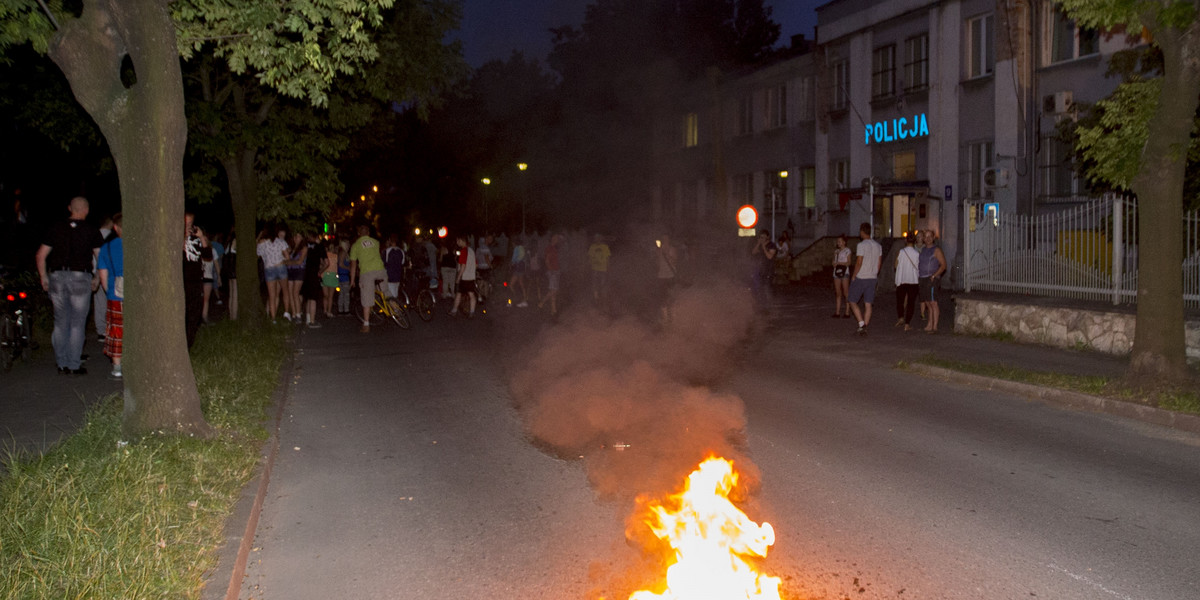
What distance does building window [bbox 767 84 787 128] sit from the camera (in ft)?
112

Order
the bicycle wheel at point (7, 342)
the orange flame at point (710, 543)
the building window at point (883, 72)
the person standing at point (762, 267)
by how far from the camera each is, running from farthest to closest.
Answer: the building window at point (883, 72), the person standing at point (762, 267), the bicycle wheel at point (7, 342), the orange flame at point (710, 543)

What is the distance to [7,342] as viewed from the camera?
1042 cm

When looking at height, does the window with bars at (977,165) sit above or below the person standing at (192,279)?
above

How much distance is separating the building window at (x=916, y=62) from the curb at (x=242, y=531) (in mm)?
23545

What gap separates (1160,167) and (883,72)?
2061cm

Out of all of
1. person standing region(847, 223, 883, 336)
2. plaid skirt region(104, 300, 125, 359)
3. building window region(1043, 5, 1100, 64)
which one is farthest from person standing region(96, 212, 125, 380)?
building window region(1043, 5, 1100, 64)

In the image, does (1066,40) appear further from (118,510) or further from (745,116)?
(118,510)

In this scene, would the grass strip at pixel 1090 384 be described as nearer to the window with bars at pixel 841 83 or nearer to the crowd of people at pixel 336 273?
the crowd of people at pixel 336 273

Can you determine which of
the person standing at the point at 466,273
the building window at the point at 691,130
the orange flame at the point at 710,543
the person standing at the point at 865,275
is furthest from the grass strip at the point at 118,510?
the building window at the point at 691,130

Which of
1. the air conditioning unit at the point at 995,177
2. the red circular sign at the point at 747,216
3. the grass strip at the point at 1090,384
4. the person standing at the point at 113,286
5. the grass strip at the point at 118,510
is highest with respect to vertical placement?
the air conditioning unit at the point at 995,177

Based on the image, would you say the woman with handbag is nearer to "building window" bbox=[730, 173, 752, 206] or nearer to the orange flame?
the orange flame

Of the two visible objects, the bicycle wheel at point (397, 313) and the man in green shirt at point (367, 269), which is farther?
the bicycle wheel at point (397, 313)

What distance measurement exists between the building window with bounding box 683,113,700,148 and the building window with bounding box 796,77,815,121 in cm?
813

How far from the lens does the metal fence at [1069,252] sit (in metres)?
12.7
